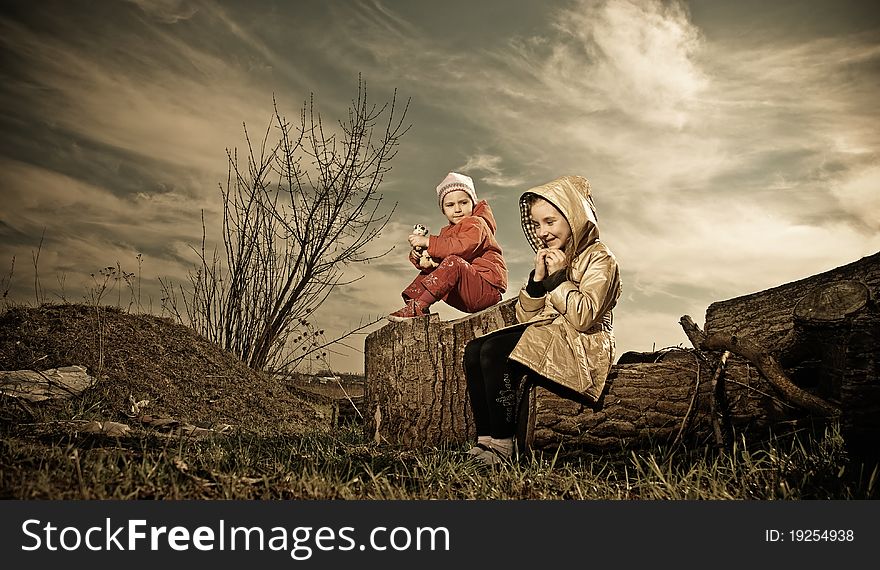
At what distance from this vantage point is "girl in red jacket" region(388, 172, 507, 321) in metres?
4.88

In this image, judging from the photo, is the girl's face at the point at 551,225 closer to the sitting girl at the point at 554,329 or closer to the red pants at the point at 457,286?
the sitting girl at the point at 554,329

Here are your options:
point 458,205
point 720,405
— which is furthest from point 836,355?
point 458,205

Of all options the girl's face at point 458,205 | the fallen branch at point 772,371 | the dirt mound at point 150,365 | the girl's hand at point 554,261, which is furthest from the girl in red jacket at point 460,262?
the dirt mound at point 150,365

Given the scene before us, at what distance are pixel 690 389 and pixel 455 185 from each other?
2.19 meters

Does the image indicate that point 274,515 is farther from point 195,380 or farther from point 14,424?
point 195,380

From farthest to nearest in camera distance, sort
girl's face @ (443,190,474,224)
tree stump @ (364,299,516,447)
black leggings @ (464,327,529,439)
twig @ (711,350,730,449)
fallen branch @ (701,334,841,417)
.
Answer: girl's face @ (443,190,474,224) < tree stump @ (364,299,516,447) < black leggings @ (464,327,529,439) < twig @ (711,350,730,449) < fallen branch @ (701,334,841,417)

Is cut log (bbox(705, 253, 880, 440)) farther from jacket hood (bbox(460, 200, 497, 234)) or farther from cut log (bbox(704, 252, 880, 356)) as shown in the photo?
jacket hood (bbox(460, 200, 497, 234))

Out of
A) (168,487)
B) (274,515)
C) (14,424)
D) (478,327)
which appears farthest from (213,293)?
(274,515)

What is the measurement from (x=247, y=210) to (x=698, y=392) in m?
5.92

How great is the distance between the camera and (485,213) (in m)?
5.19

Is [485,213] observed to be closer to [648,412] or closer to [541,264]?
[541,264]

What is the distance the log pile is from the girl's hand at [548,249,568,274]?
1.81ft

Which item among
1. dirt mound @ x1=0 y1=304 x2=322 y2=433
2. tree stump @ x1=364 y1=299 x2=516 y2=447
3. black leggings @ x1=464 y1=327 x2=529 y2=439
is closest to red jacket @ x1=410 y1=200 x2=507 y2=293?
tree stump @ x1=364 y1=299 x2=516 y2=447

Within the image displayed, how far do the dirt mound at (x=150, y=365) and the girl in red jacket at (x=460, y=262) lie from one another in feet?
7.65
